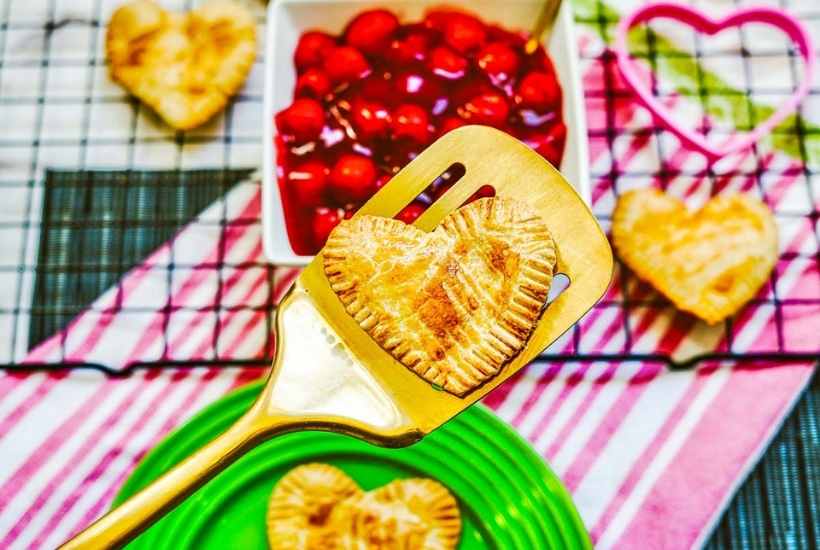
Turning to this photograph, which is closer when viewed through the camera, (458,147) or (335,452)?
(458,147)

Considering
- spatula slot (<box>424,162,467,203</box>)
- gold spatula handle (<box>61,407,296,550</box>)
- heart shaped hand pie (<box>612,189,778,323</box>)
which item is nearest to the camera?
gold spatula handle (<box>61,407,296,550</box>)

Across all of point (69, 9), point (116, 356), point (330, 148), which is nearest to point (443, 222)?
point (330, 148)

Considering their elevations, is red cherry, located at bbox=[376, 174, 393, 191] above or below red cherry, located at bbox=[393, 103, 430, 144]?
below

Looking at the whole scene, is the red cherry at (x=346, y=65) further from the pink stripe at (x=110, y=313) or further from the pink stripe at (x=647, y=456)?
the pink stripe at (x=647, y=456)

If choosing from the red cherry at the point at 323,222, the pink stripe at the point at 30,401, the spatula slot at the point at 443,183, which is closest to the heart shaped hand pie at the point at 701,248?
the spatula slot at the point at 443,183

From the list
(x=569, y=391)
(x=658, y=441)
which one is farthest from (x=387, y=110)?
(x=658, y=441)

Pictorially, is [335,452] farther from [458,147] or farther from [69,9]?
[69,9]

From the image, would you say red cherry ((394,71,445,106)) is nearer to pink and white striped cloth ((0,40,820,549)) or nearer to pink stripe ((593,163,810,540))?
pink and white striped cloth ((0,40,820,549))

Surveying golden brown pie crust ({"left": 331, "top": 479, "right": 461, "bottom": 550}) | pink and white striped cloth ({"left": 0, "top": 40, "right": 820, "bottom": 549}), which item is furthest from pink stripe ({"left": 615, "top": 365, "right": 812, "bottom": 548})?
golden brown pie crust ({"left": 331, "top": 479, "right": 461, "bottom": 550})

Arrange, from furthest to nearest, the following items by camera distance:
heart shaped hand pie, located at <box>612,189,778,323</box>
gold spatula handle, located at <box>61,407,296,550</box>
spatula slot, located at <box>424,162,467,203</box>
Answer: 1. heart shaped hand pie, located at <box>612,189,778,323</box>
2. spatula slot, located at <box>424,162,467,203</box>
3. gold spatula handle, located at <box>61,407,296,550</box>
